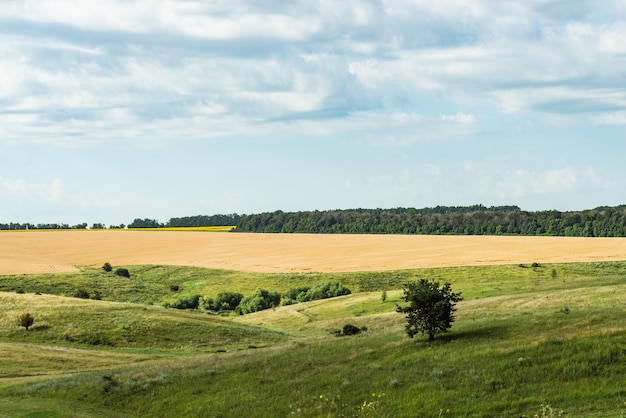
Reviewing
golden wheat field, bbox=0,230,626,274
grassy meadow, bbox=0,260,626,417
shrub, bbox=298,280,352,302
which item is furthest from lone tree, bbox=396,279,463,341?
golden wheat field, bbox=0,230,626,274

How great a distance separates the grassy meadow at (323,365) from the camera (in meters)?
27.7

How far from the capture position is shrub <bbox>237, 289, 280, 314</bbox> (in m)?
113

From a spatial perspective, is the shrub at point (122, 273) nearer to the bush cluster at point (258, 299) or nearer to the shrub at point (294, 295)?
the bush cluster at point (258, 299)

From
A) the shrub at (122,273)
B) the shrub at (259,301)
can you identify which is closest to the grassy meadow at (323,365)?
the shrub at (259,301)

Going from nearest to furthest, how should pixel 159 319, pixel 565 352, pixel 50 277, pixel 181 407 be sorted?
1. pixel 565 352
2. pixel 181 407
3. pixel 159 319
4. pixel 50 277

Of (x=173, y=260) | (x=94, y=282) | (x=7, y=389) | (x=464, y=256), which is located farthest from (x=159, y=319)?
(x=173, y=260)

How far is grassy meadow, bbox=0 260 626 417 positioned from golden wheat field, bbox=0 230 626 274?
54.3 meters

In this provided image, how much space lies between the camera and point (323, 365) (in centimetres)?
3847

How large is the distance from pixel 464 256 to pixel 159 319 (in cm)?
7718

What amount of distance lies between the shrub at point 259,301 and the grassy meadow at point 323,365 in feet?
110

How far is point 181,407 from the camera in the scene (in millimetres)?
34094

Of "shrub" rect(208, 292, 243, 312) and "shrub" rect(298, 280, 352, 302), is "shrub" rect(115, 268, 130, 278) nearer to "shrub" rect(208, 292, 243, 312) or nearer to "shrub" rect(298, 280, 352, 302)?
"shrub" rect(208, 292, 243, 312)

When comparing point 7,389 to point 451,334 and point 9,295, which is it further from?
point 9,295

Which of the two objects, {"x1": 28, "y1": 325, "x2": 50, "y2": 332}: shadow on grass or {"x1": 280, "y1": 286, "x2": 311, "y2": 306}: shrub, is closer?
{"x1": 28, "y1": 325, "x2": 50, "y2": 332}: shadow on grass
